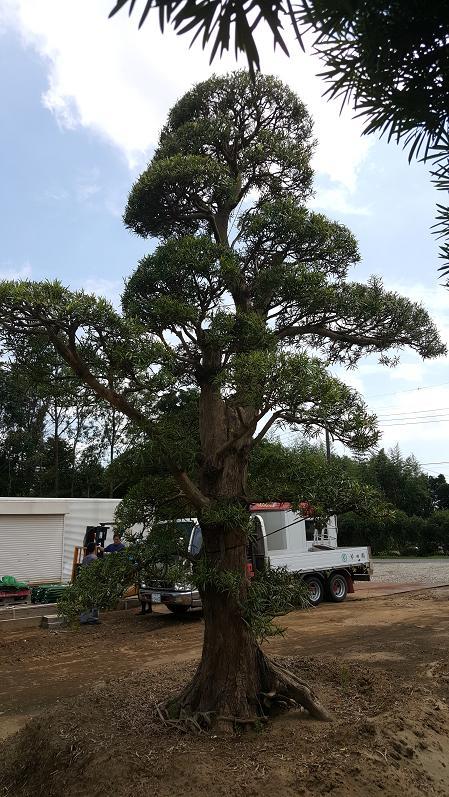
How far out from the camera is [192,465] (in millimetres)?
5137

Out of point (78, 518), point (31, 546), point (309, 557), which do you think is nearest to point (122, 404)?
point (309, 557)

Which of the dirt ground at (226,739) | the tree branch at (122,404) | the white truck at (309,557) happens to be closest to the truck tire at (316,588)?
the white truck at (309,557)

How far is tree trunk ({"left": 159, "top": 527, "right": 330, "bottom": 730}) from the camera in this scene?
16.3 ft

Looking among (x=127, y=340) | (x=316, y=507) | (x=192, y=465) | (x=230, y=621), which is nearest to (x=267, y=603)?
(x=230, y=621)

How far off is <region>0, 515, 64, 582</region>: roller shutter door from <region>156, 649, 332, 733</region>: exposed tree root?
12.3 meters

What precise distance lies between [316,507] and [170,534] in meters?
1.39

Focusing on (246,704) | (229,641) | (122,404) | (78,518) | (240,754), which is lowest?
(240,754)

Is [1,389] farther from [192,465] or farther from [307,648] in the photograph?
[192,465]

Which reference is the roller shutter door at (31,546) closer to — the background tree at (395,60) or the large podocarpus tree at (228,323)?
the large podocarpus tree at (228,323)

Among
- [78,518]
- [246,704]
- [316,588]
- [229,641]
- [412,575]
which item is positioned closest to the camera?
[246,704]

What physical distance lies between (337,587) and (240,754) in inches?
440

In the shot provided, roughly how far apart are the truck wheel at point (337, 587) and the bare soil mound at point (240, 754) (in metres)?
9.18

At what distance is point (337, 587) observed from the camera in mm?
14883

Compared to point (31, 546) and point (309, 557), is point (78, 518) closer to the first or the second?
point (31, 546)
